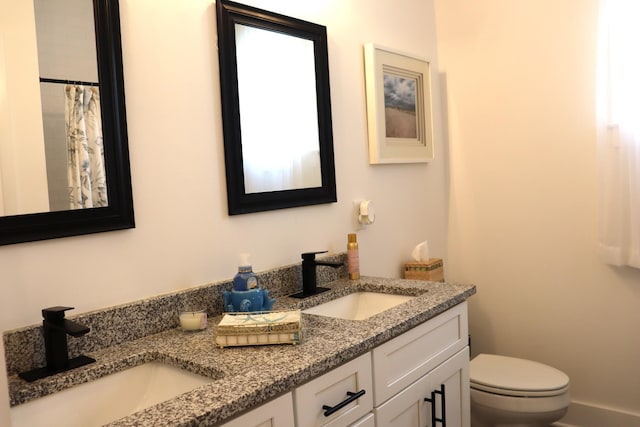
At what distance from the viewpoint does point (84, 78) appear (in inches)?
49.2

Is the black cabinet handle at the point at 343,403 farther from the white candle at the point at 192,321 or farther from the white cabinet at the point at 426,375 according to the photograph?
the white candle at the point at 192,321

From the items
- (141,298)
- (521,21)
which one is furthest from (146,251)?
(521,21)

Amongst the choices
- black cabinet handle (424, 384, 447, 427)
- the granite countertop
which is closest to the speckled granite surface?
the granite countertop

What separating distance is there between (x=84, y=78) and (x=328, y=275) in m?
1.03

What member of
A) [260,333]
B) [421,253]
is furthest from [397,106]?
[260,333]

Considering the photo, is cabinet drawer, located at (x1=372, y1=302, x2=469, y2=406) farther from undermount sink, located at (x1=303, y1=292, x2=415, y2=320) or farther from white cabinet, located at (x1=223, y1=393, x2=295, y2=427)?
white cabinet, located at (x1=223, y1=393, x2=295, y2=427)

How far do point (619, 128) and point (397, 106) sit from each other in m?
0.88

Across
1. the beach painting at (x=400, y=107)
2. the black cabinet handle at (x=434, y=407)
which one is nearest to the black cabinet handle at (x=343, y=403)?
the black cabinet handle at (x=434, y=407)

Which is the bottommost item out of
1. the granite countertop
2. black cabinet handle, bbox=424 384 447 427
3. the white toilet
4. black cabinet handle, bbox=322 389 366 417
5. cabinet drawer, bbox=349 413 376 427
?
the white toilet

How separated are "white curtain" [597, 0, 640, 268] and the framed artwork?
72 centimetres

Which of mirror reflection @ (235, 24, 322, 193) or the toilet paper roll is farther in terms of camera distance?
the toilet paper roll

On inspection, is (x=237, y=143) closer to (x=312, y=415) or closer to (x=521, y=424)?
(x=312, y=415)

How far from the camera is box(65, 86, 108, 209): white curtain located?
1223 millimetres

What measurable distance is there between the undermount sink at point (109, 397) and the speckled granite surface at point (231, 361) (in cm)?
2
